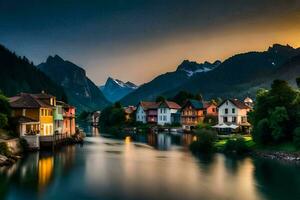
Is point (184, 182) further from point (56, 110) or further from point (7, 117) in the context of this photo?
point (56, 110)

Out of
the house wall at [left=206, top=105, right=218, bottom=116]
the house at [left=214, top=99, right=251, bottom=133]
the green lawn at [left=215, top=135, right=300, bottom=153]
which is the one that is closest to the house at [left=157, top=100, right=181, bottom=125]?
the house wall at [left=206, top=105, right=218, bottom=116]

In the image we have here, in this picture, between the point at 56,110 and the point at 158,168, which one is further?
the point at 56,110

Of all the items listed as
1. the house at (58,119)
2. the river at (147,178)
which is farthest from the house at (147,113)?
the river at (147,178)

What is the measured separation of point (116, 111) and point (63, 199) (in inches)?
4377

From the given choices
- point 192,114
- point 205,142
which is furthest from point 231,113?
point 205,142

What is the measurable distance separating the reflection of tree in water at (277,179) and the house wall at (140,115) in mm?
95705

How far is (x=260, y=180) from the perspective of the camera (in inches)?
1612

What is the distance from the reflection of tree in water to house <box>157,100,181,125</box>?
8391cm

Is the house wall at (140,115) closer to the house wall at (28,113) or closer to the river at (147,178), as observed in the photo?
the house wall at (28,113)

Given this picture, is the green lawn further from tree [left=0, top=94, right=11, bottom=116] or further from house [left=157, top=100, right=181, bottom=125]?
house [left=157, top=100, right=181, bottom=125]

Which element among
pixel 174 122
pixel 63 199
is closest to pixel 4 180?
pixel 63 199

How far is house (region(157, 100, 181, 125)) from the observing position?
135625 millimetres

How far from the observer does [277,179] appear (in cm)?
4116

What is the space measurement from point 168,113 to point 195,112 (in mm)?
15714
